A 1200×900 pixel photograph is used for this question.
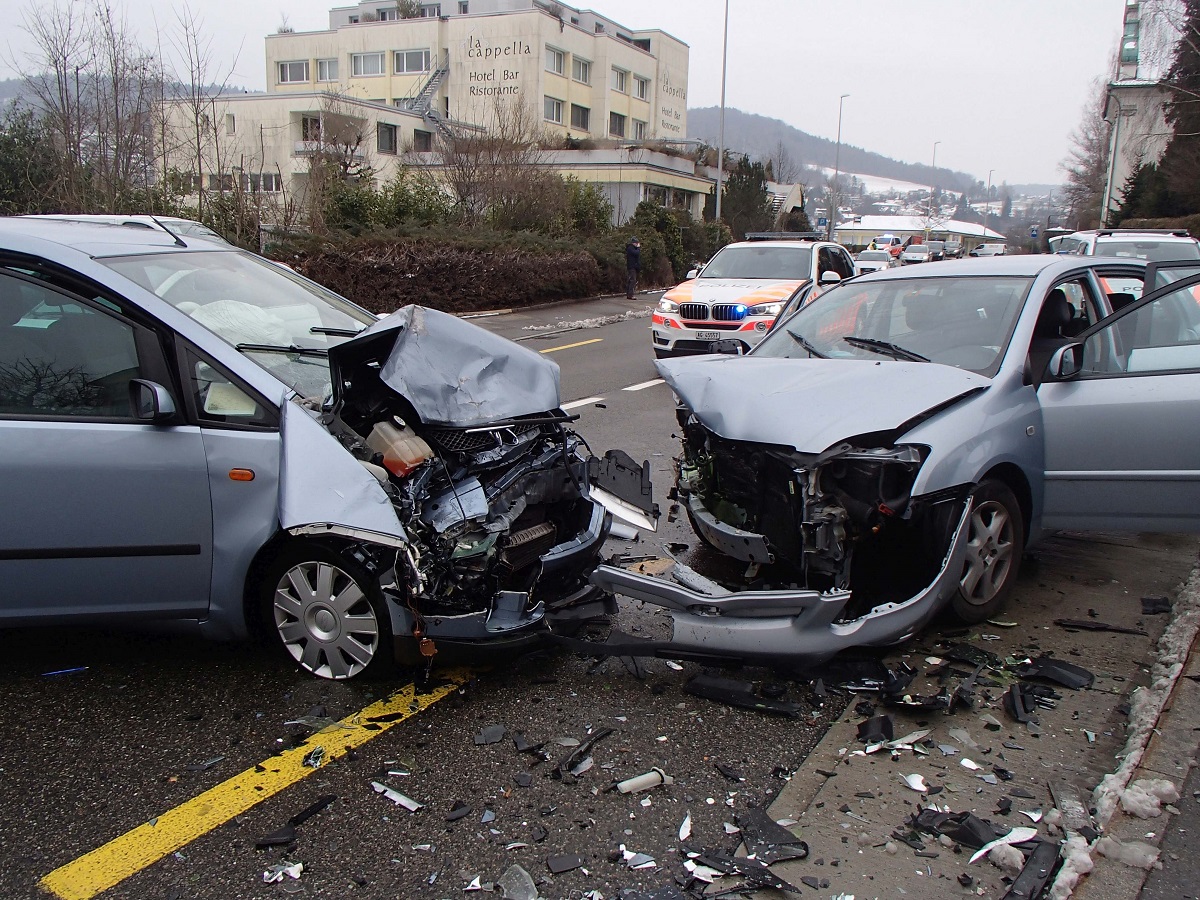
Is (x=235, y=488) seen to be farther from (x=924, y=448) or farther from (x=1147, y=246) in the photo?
(x=1147, y=246)

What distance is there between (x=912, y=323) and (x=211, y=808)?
14.0ft

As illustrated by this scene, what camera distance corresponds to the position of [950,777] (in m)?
3.18

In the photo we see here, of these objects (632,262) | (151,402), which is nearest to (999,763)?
(151,402)

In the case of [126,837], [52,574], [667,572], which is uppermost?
[52,574]

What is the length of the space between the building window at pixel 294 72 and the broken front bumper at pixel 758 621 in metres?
67.6

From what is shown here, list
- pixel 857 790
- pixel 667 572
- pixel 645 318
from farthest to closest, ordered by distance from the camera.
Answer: pixel 645 318 < pixel 667 572 < pixel 857 790

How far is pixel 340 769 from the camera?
10.6ft

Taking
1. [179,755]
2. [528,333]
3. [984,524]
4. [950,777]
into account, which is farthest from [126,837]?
[528,333]

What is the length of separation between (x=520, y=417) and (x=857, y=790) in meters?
2.01

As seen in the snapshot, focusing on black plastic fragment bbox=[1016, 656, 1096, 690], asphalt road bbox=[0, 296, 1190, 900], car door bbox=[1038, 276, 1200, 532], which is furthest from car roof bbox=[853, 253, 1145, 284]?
asphalt road bbox=[0, 296, 1190, 900]

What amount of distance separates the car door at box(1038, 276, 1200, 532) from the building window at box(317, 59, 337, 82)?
215 ft

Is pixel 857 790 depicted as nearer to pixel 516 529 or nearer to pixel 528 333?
pixel 516 529

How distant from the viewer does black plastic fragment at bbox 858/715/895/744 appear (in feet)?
11.2

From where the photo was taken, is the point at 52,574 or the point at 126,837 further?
the point at 52,574
